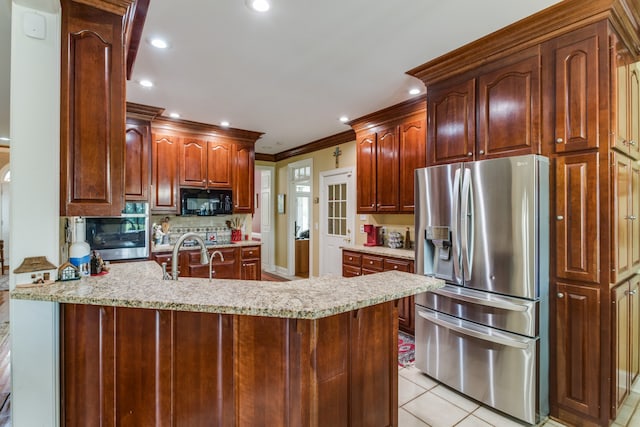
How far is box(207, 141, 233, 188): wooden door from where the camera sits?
491 centimetres

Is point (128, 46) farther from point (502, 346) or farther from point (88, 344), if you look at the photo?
point (502, 346)

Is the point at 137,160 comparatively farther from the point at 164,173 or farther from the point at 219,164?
the point at 219,164

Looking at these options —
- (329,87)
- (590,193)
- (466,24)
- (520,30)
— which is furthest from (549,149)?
(329,87)

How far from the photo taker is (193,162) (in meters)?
4.77

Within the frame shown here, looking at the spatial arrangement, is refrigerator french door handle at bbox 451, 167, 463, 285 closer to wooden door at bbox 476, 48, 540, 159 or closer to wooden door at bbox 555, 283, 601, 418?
wooden door at bbox 476, 48, 540, 159

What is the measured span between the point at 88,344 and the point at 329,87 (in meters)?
2.93

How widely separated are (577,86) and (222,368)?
105 inches

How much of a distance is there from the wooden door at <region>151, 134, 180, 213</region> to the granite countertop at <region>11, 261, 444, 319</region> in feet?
9.25

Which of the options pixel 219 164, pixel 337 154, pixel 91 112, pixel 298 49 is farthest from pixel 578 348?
pixel 219 164

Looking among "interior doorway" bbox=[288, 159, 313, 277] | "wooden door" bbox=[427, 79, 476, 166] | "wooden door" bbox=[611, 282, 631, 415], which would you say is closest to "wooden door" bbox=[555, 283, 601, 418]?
"wooden door" bbox=[611, 282, 631, 415]

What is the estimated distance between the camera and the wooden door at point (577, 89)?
1.97 meters

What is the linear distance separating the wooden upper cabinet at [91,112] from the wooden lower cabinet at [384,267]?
2749mm

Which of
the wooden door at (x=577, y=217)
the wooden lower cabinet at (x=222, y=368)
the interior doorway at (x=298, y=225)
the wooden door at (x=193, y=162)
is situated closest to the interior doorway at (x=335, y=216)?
the interior doorway at (x=298, y=225)

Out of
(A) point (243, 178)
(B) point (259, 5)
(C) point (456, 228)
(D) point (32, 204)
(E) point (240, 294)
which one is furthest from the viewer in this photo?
(A) point (243, 178)
